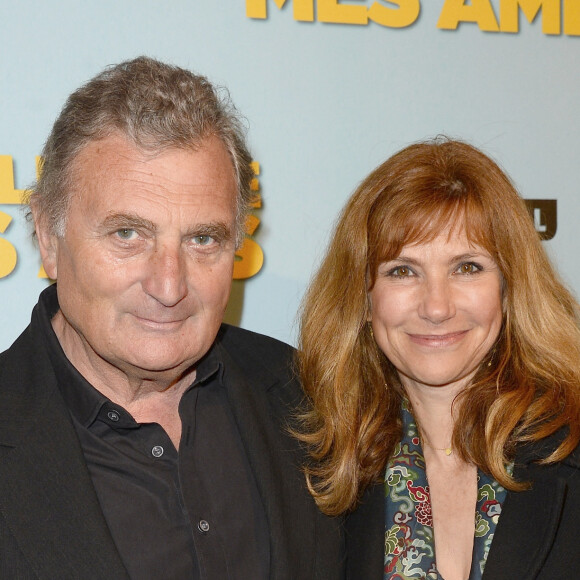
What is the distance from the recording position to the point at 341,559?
2258mm

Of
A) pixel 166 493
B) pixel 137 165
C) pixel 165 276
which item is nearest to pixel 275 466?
pixel 166 493

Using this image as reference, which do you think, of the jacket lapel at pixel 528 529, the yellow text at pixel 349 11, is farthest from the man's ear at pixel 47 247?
the jacket lapel at pixel 528 529

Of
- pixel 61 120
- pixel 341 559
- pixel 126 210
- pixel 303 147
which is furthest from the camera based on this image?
pixel 303 147

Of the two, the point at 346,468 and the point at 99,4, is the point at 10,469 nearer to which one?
the point at 346,468

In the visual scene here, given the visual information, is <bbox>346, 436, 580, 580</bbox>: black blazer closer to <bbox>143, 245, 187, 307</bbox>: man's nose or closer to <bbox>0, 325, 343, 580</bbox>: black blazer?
<bbox>0, 325, 343, 580</bbox>: black blazer

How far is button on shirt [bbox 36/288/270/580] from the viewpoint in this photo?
1948mm

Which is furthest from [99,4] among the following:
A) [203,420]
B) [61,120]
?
[203,420]

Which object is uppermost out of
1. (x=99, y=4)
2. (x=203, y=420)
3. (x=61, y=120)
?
(x=99, y=4)

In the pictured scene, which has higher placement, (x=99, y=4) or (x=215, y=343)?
(x=99, y=4)

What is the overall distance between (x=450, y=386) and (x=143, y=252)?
957mm

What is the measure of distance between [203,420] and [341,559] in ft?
1.69

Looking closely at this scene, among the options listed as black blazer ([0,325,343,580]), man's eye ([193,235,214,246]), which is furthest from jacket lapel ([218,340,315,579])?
man's eye ([193,235,214,246])

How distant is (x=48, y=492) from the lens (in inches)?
71.9

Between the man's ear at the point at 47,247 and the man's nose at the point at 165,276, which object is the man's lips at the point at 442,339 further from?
the man's ear at the point at 47,247
